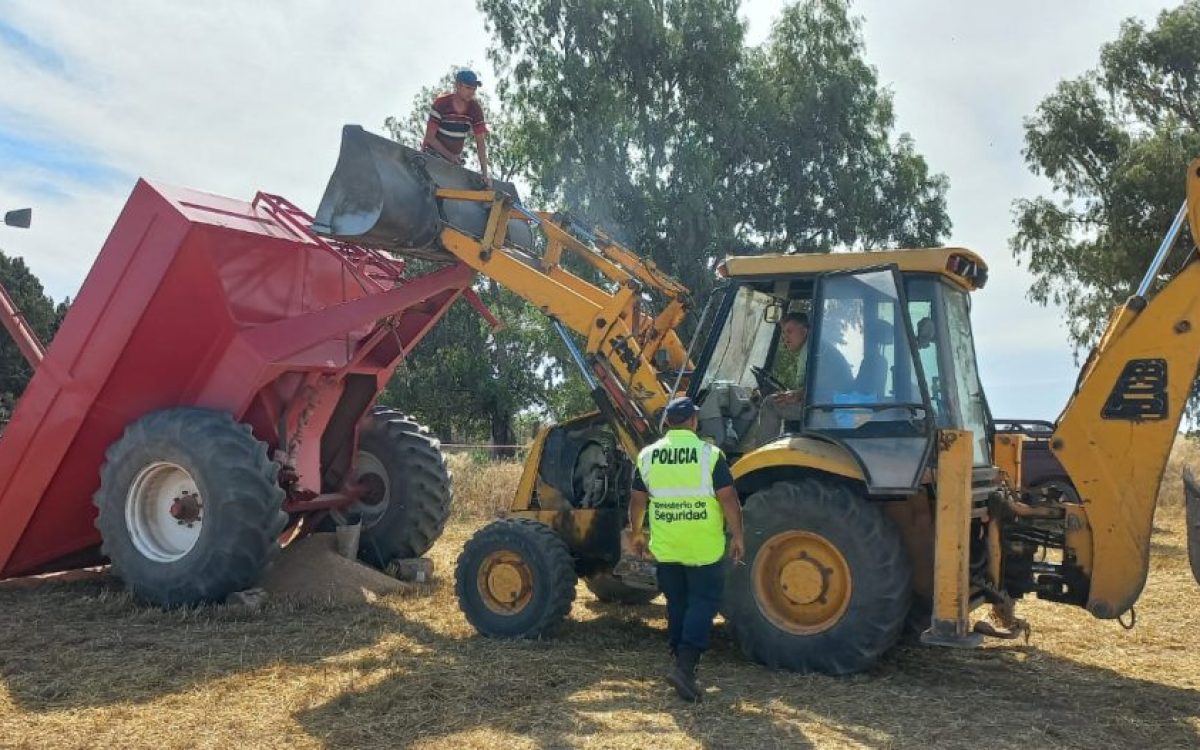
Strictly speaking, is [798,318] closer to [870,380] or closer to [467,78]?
[870,380]

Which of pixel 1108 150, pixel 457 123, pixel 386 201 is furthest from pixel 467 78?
pixel 1108 150

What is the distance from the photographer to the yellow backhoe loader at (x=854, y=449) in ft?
18.0

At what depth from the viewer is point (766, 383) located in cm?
682

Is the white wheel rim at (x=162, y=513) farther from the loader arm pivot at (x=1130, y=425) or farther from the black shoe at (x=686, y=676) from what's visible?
the loader arm pivot at (x=1130, y=425)

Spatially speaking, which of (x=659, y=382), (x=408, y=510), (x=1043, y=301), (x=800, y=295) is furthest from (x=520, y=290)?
(x=1043, y=301)

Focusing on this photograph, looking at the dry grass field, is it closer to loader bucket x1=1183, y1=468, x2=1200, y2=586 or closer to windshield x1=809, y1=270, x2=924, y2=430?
loader bucket x1=1183, y1=468, x2=1200, y2=586

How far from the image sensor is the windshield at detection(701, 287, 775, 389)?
671 cm

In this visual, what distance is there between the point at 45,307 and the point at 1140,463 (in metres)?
35.1

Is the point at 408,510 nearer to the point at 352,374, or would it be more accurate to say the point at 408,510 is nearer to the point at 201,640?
the point at 352,374

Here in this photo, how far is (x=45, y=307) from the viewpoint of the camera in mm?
33594

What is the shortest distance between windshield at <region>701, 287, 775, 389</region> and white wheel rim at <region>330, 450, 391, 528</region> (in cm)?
369

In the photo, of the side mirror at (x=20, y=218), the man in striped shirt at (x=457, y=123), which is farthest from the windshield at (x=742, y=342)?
the side mirror at (x=20, y=218)

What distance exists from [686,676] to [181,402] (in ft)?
15.1

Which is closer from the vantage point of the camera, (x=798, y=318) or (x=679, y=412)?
(x=679, y=412)
